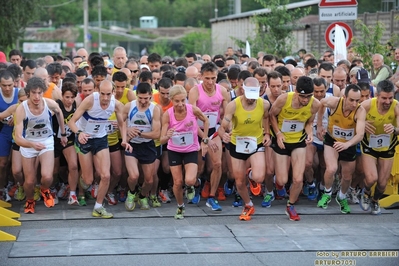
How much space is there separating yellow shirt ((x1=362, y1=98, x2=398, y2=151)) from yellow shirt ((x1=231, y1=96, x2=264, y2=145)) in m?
1.62

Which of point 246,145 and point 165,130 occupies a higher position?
point 165,130

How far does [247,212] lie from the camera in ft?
40.5

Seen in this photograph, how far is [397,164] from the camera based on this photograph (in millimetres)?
13680

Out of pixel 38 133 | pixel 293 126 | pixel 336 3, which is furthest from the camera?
pixel 336 3

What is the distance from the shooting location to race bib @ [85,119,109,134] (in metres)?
12.6

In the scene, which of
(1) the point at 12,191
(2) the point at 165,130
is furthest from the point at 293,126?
(1) the point at 12,191

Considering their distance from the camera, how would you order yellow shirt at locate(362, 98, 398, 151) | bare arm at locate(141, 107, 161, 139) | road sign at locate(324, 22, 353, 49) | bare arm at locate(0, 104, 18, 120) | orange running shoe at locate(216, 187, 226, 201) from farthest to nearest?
1. road sign at locate(324, 22, 353, 49)
2. orange running shoe at locate(216, 187, 226, 201)
3. bare arm at locate(0, 104, 18, 120)
4. bare arm at locate(141, 107, 161, 139)
5. yellow shirt at locate(362, 98, 398, 151)

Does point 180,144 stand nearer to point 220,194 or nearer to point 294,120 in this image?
point 294,120

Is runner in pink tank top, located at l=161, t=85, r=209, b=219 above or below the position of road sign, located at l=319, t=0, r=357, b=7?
below

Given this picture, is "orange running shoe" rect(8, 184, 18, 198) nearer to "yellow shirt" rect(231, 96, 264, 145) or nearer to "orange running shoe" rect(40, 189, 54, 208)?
"orange running shoe" rect(40, 189, 54, 208)

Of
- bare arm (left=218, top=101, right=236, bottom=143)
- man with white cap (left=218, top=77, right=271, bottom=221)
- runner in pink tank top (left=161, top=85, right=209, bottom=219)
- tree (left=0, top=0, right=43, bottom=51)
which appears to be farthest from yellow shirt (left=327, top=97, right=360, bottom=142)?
tree (left=0, top=0, right=43, bottom=51)

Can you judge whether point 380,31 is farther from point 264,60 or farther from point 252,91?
point 252,91

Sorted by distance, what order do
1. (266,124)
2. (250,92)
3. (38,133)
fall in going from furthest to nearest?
(266,124), (38,133), (250,92)

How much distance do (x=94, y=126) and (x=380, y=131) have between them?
422cm
